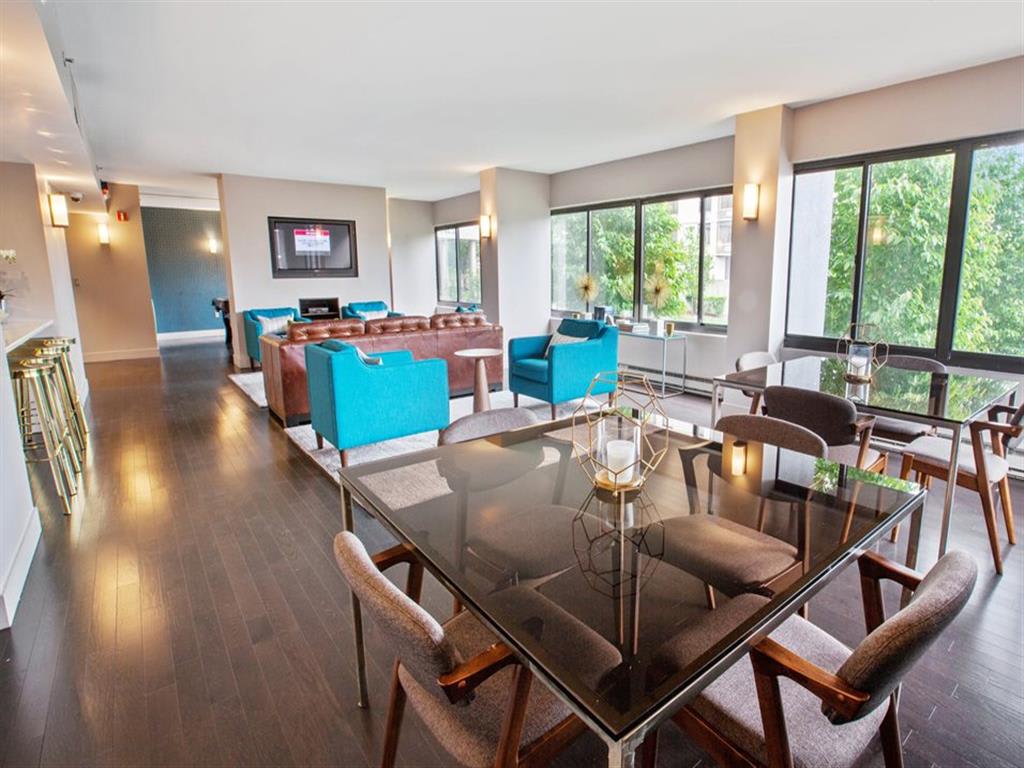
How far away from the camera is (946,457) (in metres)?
2.58

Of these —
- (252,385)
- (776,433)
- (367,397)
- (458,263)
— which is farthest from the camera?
(458,263)

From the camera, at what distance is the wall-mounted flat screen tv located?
309 inches

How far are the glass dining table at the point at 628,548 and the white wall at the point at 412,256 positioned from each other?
8909 millimetres

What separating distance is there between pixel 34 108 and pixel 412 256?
7.35 metres

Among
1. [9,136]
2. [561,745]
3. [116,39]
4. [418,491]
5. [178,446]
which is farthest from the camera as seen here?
[178,446]

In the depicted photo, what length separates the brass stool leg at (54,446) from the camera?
3.27 metres

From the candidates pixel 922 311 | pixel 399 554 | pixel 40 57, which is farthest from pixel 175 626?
pixel 922 311

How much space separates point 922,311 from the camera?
4.20 m

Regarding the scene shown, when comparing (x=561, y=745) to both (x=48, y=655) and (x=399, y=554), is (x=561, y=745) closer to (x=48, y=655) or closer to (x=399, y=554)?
(x=399, y=554)

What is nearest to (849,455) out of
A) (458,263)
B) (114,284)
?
(458,263)

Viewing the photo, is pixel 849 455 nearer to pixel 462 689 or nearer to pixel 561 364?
pixel 561 364

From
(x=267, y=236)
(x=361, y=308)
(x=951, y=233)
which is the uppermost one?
(x=267, y=236)

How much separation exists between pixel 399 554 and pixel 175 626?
4.40ft

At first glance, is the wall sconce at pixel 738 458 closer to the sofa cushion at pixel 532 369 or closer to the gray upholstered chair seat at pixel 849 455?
the gray upholstered chair seat at pixel 849 455
